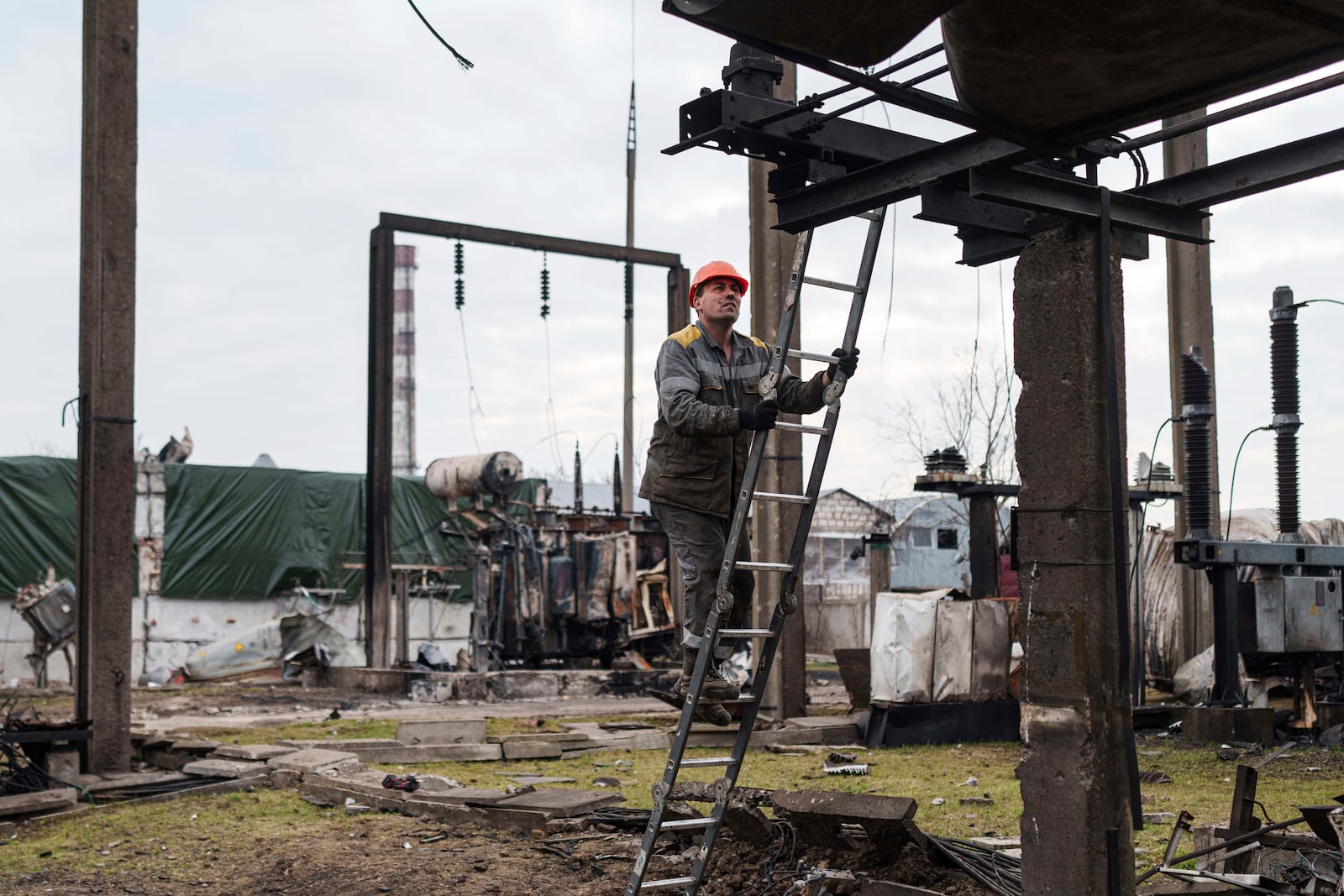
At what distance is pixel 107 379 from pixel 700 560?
19.9 feet

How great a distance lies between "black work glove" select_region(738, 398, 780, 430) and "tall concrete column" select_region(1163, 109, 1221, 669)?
36.1 ft

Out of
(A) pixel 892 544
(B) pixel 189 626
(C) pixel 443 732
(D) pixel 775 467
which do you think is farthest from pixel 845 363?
(A) pixel 892 544

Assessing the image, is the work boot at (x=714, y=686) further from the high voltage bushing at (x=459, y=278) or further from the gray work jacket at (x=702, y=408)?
the high voltage bushing at (x=459, y=278)

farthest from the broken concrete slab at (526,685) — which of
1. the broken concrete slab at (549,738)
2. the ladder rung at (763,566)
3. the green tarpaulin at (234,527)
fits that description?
the ladder rung at (763,566)

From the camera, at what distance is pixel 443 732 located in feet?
41.5

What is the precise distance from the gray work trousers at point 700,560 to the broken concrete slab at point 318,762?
4924mm

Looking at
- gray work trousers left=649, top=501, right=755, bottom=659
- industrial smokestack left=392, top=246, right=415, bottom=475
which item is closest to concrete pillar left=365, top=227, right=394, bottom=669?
gray work trousers left=649, top=501, right=755, bottom=659

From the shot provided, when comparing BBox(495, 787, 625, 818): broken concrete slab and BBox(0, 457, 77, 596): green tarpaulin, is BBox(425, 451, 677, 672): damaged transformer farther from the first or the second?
BBox(495, 787, 625, 818): broken concrete slab

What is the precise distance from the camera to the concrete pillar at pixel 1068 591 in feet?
16.6

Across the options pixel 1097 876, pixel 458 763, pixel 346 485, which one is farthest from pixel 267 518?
pixel 1097 876

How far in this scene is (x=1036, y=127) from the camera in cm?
472

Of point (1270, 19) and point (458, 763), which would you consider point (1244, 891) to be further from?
point (458, 763)

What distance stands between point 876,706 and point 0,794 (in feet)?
23.9

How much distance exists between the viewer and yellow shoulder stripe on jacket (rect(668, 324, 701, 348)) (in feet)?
21.8
